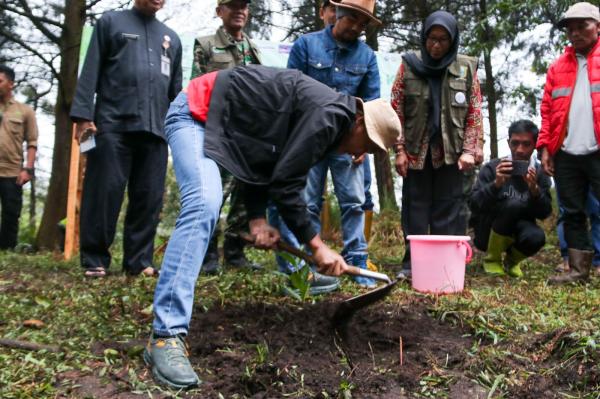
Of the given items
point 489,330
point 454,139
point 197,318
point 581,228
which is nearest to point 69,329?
point 197,318

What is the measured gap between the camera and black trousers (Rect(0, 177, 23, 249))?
6824 millimetres

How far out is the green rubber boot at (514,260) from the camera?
539cm

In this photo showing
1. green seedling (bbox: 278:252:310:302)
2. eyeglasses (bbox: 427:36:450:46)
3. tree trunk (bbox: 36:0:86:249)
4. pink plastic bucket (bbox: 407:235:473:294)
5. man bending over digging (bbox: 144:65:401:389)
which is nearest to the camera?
man bending over digging (bbox: 144:65:401:389)

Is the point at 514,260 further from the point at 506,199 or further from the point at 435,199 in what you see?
the point at 435,199

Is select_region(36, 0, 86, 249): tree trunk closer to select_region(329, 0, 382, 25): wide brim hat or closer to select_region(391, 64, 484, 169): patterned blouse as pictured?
select_region(391, 64, 484, 169): patterned blouse

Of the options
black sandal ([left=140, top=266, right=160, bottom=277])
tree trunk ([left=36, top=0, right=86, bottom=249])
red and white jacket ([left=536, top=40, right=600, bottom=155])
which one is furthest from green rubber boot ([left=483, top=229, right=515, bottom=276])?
tree trunk ([left=36, top=0, right=86, bottom=249])

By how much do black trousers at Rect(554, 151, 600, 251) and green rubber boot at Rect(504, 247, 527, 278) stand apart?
55 cm

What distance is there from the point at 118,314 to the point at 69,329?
0.31 meters

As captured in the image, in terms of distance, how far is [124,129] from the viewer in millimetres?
4477

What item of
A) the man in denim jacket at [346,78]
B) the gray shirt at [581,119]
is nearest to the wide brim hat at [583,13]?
the gray shirt at [581,119]

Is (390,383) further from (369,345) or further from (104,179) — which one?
(104,179)

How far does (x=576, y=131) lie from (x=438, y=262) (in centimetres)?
168

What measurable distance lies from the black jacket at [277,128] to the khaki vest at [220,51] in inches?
75.2

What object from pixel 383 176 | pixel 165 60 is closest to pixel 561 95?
pixel 165 60
